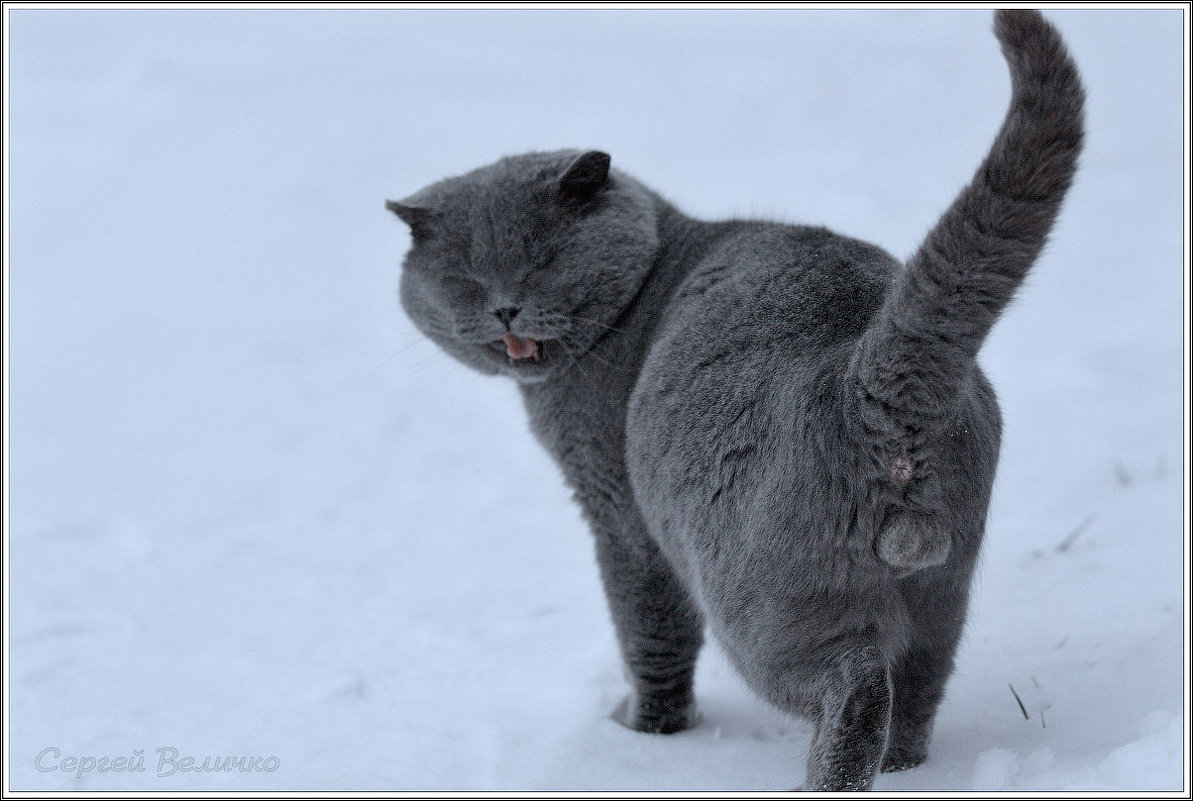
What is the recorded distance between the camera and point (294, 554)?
3.27m

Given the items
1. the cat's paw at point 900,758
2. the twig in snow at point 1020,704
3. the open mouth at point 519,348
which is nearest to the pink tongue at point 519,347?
the open mouth at point 519,348

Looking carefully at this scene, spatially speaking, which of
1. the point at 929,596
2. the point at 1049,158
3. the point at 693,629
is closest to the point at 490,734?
the point at 693,629

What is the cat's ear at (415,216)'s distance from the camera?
244 cm

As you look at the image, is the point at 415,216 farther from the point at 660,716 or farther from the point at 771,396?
the point at 660,716

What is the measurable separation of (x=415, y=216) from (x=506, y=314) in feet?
1.11

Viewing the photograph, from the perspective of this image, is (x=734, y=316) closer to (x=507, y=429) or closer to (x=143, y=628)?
(x=143, y=628)

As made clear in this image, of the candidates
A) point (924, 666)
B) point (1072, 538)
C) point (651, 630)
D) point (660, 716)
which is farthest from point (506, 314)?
point (1072, 538)

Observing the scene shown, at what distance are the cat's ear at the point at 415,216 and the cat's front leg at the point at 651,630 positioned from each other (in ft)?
2.43

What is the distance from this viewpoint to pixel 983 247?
59.1 inches

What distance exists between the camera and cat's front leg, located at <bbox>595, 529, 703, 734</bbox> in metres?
2.35

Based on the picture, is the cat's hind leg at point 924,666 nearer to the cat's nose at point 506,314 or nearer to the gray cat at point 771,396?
the gray cat at point 771,396

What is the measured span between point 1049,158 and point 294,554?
243 cm

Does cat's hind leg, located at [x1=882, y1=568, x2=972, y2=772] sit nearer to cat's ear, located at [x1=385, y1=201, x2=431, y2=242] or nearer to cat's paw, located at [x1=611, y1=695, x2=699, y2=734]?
cat's paw, located at [x1=611, y1=695, x2=699, y2=734]

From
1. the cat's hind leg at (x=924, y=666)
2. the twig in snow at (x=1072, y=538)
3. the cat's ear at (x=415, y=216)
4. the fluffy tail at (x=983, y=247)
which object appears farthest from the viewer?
the twig in snow at (x=1072, y=538)
